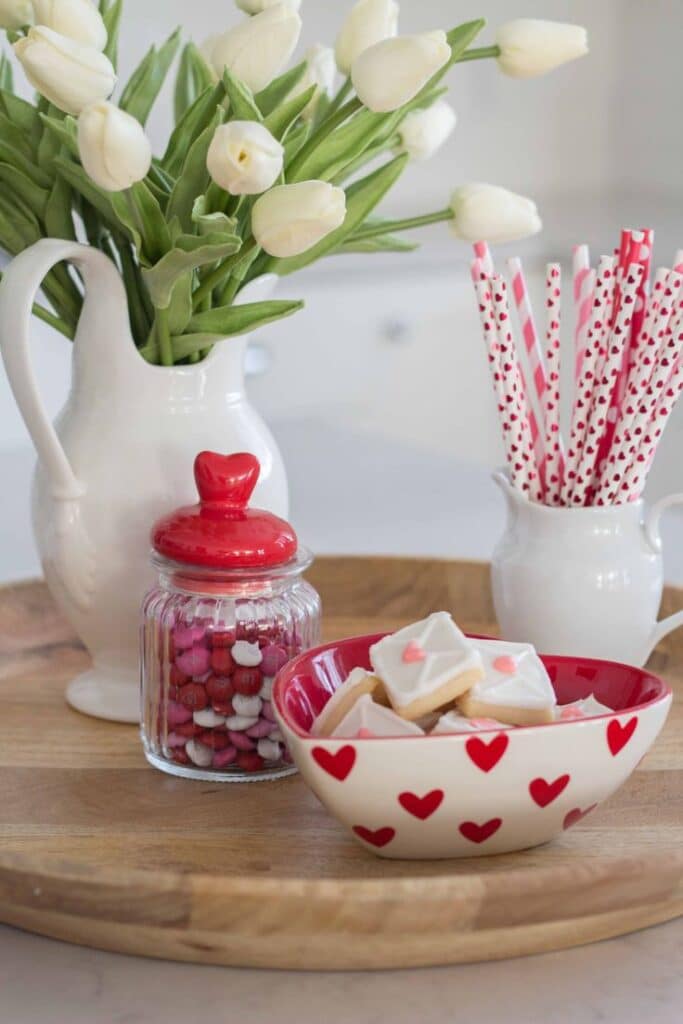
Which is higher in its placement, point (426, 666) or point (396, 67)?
point (396, 67)

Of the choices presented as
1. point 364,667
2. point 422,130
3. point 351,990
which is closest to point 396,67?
point 422,130

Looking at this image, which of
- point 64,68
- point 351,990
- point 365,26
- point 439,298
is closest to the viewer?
point 351,990

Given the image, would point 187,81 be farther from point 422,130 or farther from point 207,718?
point 207,718

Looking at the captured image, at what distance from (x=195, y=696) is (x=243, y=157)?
9.2 inches

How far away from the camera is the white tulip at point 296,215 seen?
604mm

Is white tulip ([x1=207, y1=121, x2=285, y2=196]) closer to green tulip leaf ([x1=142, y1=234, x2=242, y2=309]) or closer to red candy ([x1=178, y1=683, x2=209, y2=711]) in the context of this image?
green tulip leaf ([x1=142, y1=234, x2=242, y2=309])

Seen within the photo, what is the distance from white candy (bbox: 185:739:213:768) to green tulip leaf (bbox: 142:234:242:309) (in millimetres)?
204

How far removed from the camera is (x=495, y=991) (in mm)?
493

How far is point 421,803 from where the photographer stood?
0.52m

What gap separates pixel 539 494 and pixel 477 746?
27 cm

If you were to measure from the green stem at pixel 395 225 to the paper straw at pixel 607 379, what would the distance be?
11 cm

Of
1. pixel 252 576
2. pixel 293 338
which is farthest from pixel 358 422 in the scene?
pixel 252 576

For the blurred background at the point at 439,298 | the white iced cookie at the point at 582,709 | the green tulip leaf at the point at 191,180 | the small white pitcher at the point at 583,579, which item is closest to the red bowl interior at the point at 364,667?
the white iced cookie at the point at 582,709

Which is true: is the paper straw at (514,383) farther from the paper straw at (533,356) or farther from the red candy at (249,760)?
the red candy at (249,760)
